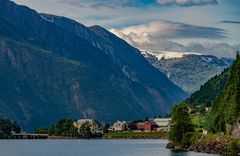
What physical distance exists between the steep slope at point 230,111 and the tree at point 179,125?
19.8 feet

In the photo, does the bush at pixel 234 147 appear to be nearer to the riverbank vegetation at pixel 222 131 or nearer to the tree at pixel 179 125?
the riverbank vegetation at pixel 222 131

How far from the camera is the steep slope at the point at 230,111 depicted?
149 metres

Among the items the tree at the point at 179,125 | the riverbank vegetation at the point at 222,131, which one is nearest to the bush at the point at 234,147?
the riverbank vegetation at the point at 222,131

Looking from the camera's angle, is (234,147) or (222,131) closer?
(234,147)

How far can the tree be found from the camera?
6869 inches

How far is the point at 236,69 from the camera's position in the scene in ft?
521

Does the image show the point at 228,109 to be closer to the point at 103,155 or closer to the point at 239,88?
the point at 239,88

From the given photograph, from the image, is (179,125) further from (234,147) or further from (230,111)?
(234,147)

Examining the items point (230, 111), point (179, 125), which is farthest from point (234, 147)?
point (179, 125)

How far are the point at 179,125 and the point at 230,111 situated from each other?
20.9 metres

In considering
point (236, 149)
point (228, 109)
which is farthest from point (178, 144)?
point (236, 149)

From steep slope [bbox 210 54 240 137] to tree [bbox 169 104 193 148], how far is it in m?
6.04

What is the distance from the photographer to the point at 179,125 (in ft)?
573

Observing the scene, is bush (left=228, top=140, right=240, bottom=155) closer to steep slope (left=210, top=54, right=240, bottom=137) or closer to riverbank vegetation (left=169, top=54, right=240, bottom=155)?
riverbank vegetation (left=169, top=54, right=240, bottom=155)
